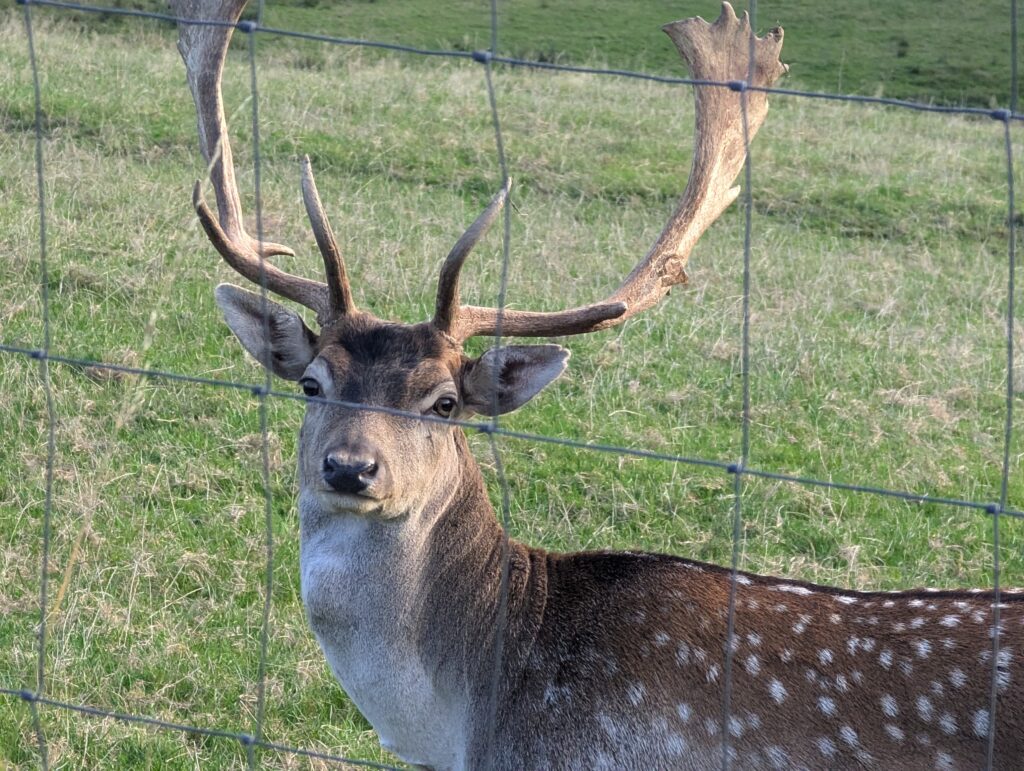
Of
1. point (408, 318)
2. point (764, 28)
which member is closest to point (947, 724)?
point (408, 318)

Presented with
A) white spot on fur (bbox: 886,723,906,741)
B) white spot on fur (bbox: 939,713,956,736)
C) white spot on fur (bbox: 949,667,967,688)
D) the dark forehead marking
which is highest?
the dark forehead marking

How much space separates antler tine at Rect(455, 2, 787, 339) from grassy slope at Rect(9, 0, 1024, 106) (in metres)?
14.3

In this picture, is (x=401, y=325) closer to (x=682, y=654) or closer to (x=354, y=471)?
(x=354, y=471)

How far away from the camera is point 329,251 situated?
154 inches

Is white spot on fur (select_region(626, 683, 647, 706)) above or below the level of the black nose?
below

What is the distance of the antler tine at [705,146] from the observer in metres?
4.28

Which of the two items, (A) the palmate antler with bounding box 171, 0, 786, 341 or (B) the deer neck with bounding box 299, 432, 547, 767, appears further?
(A) the palmate antler with bounding box 171, 0, 786, 341

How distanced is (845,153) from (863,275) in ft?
13.5

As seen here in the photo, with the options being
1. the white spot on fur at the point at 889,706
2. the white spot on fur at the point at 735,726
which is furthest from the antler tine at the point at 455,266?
the white spot on fur at the point at 889,706

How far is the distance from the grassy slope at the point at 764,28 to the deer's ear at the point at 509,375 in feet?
48.4

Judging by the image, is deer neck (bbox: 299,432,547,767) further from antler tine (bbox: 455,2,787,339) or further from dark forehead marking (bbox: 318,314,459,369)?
antler tine (bbox: 455,2,787,339)

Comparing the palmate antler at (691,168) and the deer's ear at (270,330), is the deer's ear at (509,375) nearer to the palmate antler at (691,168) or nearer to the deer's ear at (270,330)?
the palmate antler at (691,168)

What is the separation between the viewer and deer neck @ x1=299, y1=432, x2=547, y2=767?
149 inches

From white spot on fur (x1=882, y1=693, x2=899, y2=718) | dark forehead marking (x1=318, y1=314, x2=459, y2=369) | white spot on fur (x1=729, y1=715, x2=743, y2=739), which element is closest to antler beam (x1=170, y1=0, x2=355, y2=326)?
dark forehead marking (x1=318, y1=314, x2=459, y2=369)
